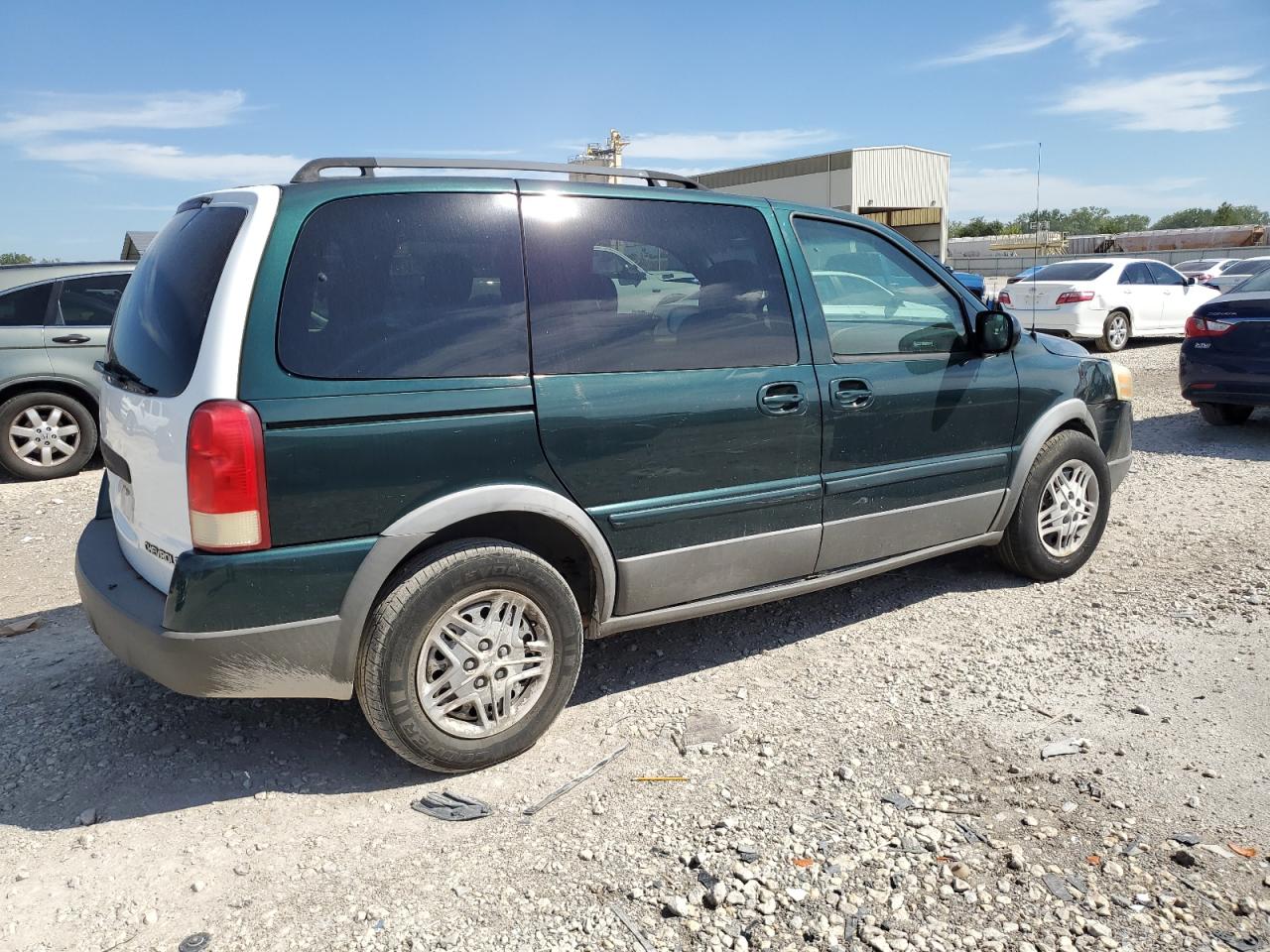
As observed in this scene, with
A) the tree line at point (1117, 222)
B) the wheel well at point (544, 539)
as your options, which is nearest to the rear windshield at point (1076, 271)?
the wheel well at point (544, 539)

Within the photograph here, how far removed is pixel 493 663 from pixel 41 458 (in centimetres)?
668

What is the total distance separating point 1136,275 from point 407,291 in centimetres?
1564

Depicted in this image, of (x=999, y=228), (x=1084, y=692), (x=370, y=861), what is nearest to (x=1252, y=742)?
(x=1084, y=692)

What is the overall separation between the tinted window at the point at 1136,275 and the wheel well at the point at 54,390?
14226 millimetres

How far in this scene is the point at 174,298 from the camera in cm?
320

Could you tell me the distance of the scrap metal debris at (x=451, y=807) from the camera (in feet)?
10.3

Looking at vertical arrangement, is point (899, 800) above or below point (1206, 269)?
below

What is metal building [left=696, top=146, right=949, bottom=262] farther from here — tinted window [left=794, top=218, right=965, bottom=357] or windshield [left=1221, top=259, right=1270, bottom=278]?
tinted window [left=794, top=218, right=965, bottom=357]

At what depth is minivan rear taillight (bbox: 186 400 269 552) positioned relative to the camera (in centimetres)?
283

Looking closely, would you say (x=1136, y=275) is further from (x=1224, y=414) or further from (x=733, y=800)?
(x=733, y=800)

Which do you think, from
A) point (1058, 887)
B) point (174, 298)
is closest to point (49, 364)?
point (174, 298)

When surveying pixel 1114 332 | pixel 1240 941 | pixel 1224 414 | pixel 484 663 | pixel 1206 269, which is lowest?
pixel 1240 941

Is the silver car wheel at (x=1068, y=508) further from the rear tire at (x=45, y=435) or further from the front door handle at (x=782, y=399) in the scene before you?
the rear tire at (x=45, y=435)

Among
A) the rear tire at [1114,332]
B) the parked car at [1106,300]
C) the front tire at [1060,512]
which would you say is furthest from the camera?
the rear tire at [1114,332]
